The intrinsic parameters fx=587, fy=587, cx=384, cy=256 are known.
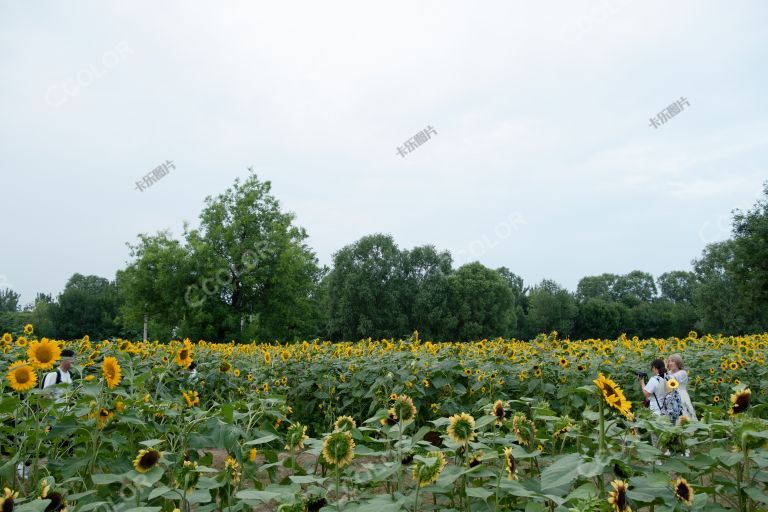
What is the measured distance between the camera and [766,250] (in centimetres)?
3155

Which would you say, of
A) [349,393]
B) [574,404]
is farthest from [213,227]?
[574,404]

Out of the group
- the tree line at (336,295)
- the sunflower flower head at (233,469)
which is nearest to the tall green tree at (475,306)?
the tree line at (336,295)

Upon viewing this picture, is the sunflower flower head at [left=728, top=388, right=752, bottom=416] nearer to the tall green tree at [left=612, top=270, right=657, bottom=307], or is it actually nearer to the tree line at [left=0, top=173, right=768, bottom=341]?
the tree line at [left=0, top=173, right=768, bottom=341]

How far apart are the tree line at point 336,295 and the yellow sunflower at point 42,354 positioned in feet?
73.3

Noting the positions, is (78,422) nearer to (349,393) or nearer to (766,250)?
(349,393)

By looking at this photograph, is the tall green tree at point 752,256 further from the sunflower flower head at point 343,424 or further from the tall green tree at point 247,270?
the sunflower flower head at point 343,424

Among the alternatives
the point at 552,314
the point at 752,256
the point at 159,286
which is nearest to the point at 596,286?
the point at 552,314

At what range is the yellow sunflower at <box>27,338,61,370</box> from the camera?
3.00 meters

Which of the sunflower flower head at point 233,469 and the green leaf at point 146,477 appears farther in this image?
the sunflower flower head at point 233,469

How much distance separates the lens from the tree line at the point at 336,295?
31938 mm

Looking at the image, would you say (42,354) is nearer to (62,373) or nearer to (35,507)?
(35,507)

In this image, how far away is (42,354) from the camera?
120 inches

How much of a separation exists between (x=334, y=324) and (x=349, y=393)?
129 ft

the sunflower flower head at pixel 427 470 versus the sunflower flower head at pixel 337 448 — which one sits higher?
the sunflower flower head at pixel 337 448
